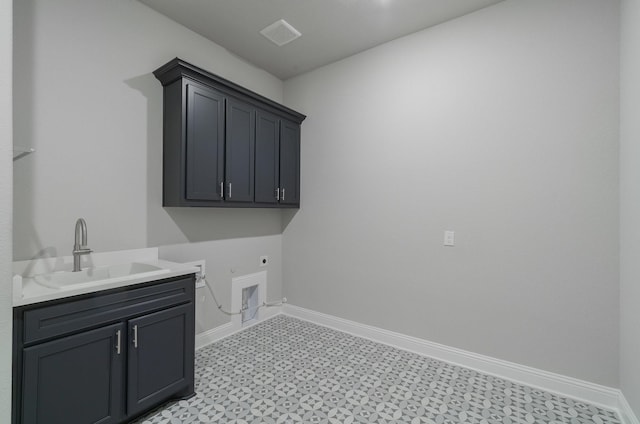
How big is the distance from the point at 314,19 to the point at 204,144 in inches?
55.3

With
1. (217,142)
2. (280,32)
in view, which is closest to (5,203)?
(217,142)

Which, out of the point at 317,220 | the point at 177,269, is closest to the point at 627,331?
the point at 317,220

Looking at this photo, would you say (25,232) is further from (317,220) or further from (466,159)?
(466,159)

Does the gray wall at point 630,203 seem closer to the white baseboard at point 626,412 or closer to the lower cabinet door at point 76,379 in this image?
the white baseboard at point 626,412

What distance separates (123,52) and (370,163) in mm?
2218

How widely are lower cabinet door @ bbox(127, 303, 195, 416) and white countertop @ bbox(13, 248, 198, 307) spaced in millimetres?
243

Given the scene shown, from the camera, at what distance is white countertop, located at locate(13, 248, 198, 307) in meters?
1.34

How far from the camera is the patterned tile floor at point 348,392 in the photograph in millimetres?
1788

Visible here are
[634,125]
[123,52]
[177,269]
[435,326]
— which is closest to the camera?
[634,125]

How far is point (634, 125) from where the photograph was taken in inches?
65.0

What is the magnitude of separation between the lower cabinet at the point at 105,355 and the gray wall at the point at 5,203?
0.78 feet

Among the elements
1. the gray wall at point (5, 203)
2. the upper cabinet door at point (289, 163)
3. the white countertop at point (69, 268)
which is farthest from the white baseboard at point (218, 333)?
the gray wall at point (5, 203)

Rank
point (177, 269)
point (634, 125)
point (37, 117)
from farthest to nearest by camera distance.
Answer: point (177, 269) < point (37, 117) < point (634, 125)

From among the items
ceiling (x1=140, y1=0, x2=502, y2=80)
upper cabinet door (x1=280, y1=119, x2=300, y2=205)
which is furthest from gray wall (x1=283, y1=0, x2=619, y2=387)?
upper cabinet door (x1=280, y1=119, x2=300, y2=205)
